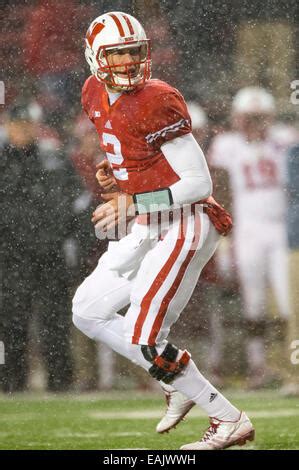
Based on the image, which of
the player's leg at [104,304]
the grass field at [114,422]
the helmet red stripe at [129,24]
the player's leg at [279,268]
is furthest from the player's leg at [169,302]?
the player's leg at [279,268]

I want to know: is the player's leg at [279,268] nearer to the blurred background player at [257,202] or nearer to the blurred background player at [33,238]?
the blurred background player at [257,202]

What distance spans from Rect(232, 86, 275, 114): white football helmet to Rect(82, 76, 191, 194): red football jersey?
0.98 m

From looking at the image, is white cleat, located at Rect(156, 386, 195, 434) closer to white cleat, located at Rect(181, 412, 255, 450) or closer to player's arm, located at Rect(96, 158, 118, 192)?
white cleat, located at Rect(181, 412, 255, 450)

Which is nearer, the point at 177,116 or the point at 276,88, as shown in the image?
the point at 177,116

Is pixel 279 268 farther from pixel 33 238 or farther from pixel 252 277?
pixel 33 238

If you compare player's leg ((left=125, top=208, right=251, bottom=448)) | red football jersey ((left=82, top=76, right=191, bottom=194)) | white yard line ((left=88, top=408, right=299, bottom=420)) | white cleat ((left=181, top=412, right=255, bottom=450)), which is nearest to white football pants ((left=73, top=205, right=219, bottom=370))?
player's leg ((left=125, top=208, right=251, bottom=448))

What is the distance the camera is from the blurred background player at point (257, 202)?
4.13 meters

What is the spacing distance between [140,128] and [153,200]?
151 millimetres

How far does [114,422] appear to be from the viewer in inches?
146

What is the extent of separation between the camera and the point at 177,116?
3.11 meters

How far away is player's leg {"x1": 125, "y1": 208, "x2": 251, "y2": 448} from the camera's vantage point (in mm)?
3176

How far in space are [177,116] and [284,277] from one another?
46.5 inches
